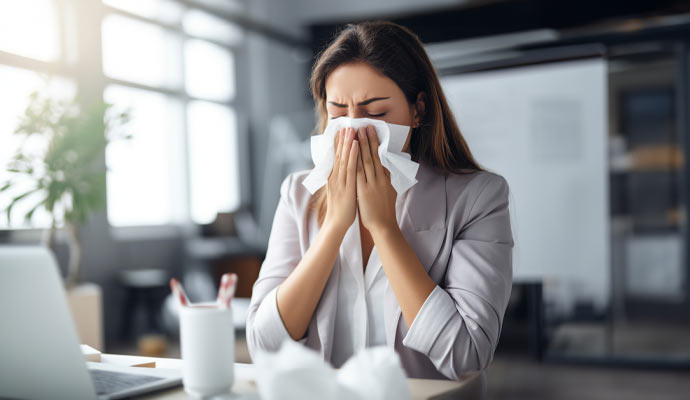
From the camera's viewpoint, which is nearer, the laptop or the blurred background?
the laptop

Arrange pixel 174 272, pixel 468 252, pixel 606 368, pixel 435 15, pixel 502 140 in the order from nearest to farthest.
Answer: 1. pixel 468 252
2. pixel 606 368
3. pixel 502 140
4. pixel 174 272
5. pixel 435 15

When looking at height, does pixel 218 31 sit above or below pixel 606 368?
above

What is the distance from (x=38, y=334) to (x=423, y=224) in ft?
2.38

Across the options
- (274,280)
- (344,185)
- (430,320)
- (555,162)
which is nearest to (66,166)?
(274,280)

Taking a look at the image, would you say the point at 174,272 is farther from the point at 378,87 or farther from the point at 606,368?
the point at 378,87

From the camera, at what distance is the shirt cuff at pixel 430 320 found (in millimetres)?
1027

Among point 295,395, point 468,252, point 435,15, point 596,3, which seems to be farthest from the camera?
point 435,15

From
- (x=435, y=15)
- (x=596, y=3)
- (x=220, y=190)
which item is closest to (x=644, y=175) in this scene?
(x=596, y=3)

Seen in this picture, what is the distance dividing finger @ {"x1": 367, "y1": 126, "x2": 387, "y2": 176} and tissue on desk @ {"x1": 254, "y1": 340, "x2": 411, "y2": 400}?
53 centimetres

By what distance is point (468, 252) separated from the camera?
111cm

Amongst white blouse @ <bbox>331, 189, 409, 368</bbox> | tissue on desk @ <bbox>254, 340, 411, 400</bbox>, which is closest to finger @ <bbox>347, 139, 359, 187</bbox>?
white blouse @ <bbox>331, 189, 409, 368</bbox>

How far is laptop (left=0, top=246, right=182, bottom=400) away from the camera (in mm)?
722

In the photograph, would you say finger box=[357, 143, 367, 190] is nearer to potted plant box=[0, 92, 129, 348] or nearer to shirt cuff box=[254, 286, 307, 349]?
shirt cuff box=[254, 286, 307, 349]

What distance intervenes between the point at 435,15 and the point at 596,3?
1569mm
